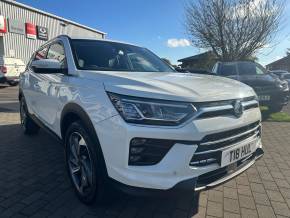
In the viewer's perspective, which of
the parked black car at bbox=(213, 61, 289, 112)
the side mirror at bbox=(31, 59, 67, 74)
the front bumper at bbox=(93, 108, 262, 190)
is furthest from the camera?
the parked black car at bbox=(213, 61, 289, 112)

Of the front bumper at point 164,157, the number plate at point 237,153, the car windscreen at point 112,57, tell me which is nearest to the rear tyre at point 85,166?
the front bumper at point 164,157

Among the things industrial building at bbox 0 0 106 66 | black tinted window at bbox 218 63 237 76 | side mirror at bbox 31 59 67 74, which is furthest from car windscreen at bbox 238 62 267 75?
industrial building at bbox 0 0 106 66

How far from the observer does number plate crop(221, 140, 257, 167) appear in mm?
2434

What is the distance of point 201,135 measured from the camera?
7.19 ft

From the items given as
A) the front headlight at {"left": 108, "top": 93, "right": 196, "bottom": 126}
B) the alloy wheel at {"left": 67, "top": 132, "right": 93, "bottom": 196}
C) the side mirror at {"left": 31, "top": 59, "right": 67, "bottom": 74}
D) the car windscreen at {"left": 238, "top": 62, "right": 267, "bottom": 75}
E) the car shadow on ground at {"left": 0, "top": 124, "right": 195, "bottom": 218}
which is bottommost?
the car shadow on ground at {"left": 0, "top": 124, "right": 195, "bottom": 218}

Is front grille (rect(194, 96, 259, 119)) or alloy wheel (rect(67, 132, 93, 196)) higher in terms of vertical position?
front grille (rect(194, 96, 259, 119))

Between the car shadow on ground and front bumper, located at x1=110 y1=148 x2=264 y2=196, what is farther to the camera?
the car shadow on ground

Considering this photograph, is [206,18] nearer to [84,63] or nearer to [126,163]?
[84,63]

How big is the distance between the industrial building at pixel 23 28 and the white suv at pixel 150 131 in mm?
18722

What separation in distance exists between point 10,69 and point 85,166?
16560mm

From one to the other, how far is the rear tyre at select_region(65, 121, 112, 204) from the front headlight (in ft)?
1.59

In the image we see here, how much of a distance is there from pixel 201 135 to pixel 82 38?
7.63 ft

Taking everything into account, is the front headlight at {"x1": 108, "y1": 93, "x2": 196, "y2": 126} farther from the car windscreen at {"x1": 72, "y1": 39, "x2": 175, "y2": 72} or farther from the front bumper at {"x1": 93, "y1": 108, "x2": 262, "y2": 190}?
the car windscreen at {"x1": 72, "y1": 39, "x2": 175, "y2": 72}

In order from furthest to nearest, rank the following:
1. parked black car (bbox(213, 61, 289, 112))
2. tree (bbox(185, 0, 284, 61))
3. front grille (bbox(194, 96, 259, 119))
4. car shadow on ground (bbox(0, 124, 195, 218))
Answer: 1. tree (bbox(185, 0, 284, 61))
2. parked black car (bbox(213, 61, 289, 112))
3. car shadow on ground (bbox(0, 124, 195, 218))
4. front grille (bbox(194, 96, 259, 119))
